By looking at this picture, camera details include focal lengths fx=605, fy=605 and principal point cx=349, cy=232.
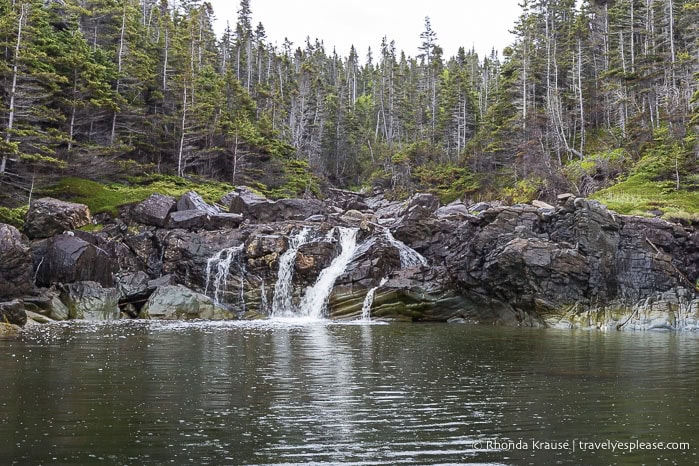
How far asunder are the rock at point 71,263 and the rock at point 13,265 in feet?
8.63

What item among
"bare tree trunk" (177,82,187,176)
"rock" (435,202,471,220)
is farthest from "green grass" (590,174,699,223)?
"bare tree trunk" (177,82,187,176)

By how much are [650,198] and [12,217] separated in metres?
45.0

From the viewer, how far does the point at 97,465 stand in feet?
24.5

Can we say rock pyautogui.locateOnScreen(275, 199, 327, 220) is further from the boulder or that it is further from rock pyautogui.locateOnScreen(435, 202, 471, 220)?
rock pyautogui.locateOnScreen(435, 202, 471, 220)

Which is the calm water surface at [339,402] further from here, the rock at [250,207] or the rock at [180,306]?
the rock at [250,207]

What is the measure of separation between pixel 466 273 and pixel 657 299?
9.78 meters

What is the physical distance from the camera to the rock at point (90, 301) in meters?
34.0

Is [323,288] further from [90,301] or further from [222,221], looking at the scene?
[90,301]

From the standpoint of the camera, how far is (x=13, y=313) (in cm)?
2620

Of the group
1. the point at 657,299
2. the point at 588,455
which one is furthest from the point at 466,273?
the point at 588,455

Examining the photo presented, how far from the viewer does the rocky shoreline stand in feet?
104

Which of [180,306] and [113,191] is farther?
[113,191]

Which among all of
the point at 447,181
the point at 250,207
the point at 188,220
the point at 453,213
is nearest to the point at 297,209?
the point at 250,207

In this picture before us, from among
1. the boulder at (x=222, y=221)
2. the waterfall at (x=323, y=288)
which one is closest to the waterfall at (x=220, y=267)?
the boulder at (x=222, y=221)
